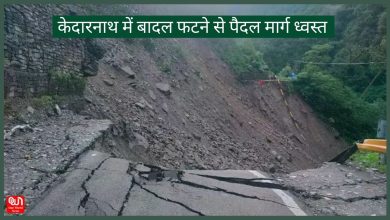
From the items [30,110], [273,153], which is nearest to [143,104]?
[30,110]

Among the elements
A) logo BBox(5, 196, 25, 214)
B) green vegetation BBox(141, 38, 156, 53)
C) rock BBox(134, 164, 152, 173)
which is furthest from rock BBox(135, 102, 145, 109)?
logo BBox(5, 196, 25, 214)

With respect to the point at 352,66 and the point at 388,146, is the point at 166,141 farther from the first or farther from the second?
the point at 352,66

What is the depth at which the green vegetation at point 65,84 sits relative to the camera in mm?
7680

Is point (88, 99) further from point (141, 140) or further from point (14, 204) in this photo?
point (14, 204)

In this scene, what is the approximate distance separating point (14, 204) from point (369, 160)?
5162 mm

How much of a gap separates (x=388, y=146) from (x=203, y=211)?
3.12 m

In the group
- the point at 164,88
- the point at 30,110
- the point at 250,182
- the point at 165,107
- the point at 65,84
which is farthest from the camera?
the point at 164,88

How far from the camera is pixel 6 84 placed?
251 inches

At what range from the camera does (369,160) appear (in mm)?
5770

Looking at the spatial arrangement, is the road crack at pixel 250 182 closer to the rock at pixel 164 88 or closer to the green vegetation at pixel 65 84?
the green vegetation at pixel 65 84

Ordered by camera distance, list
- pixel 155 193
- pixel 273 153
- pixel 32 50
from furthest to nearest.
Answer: pixel 273 153
pixel 32 50
pixel 155 193

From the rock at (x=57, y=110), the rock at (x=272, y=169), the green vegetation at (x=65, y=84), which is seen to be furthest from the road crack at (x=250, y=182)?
the rock at (x=272, y=169)

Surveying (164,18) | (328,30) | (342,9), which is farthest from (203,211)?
(342,9)

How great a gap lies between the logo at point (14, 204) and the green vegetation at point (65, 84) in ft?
13.9
